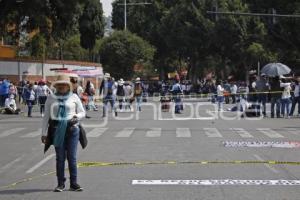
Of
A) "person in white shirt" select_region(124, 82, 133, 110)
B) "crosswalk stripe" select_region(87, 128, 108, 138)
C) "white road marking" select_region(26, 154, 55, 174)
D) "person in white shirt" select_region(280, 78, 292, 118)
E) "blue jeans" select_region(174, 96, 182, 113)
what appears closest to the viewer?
"white road marking" select_region(26, 154, 55, 174)

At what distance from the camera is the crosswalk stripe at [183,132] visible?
19.4m

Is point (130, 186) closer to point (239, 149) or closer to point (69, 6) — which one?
point (239, 149)

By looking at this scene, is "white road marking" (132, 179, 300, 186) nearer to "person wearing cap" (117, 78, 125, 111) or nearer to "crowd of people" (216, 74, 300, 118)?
→ "crowd of people" (216, 74, 300, 118)

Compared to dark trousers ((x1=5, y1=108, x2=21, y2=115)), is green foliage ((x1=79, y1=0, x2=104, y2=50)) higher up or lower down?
higher up

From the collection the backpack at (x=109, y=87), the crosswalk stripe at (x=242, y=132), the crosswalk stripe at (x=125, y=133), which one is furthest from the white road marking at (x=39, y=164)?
the backpack at (x=109, y=87)

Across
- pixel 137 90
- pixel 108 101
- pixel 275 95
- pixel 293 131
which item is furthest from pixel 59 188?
pixel 137 90

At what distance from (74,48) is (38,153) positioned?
56355 mm

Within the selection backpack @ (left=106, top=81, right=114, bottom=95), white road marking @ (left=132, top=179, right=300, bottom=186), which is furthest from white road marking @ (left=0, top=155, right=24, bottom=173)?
backpack @ (left=106, top=81, right=114, bottom=95)

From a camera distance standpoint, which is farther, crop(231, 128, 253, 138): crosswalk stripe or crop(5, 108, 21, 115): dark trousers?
crop(5, 108, 21, 115): dark trousers

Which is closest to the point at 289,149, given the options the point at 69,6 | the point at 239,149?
the point at 239,149

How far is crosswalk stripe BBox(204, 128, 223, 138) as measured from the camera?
64.0 ft

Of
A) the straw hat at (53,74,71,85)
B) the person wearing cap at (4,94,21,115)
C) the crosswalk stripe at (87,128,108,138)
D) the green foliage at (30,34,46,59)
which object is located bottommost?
the crosswalk stripe at (87,128,108,138)

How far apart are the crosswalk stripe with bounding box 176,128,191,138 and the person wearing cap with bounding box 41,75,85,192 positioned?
948 cm

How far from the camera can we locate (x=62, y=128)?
10000mm
